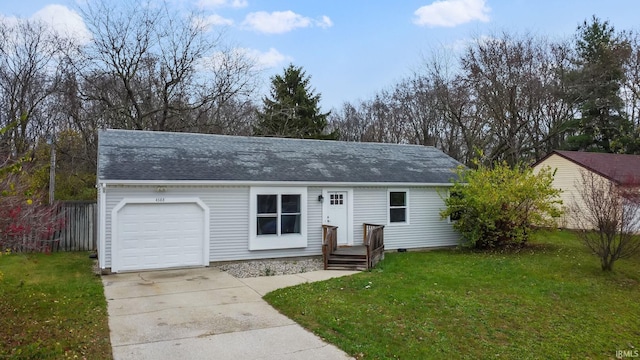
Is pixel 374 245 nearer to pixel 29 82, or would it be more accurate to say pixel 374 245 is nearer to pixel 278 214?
pixel 278 214

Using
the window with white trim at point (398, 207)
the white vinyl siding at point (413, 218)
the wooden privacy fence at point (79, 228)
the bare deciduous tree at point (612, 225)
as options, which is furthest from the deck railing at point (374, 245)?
the wooden privacy fence at point (79, 228)

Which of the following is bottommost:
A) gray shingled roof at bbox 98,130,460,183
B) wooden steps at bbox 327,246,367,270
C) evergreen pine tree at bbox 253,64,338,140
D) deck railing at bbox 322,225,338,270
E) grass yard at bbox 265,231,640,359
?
grass yard at bbox 265,231,640,359

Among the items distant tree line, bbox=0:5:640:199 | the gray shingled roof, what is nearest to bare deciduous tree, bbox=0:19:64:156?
distant tree line, bbox=0:5:640:199

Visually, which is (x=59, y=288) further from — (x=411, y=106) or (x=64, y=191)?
(x=411, y=106)

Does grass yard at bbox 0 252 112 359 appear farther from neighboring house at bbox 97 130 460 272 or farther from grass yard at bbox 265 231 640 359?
grass yard at bbox 265 231 640 359

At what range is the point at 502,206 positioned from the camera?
1410 centimetres

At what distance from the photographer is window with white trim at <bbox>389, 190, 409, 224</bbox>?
48.7 feet

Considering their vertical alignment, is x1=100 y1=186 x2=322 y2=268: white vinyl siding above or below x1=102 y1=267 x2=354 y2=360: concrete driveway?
above

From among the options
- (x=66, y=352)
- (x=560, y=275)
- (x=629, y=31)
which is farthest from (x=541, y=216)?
(x=629, y=31)

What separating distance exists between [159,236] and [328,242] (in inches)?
177

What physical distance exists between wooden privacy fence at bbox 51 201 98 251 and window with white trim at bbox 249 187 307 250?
6.29 metres

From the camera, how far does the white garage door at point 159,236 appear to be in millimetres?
10969

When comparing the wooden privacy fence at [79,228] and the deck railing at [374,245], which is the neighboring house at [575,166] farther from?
the wooden privacy fence at [79,228]

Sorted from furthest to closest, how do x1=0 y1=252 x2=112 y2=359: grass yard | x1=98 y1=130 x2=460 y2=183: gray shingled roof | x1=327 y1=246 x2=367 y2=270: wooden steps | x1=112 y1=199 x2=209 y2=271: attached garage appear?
x1=98 y1=130 x2=460 y2=183: gray shingled roof < x1=327 y1=246 x2=367 y2=270: wooden steps < x1=112 y1=199 x2=209 y2=271: attached garage < x1=0 y1=252 x2=112 y2=359: grass yard
